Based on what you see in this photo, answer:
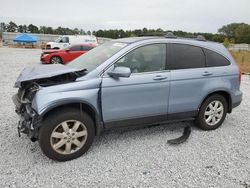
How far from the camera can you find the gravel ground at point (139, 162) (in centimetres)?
269

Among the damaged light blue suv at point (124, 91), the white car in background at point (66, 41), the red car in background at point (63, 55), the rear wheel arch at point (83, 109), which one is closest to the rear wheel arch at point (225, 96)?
the damaged light blue suv at point (124, 91)

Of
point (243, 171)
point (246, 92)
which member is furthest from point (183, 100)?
point (246, 92)

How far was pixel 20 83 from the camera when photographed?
307 cm

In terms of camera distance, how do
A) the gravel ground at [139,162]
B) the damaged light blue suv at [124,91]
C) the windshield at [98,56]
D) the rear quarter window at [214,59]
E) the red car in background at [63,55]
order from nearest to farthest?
the gravel ground at [139,162], the damaged light blue suv at [124,91], the windshield at [98,56], the rear quarter window at [214,59], the red car in background at [63,55]

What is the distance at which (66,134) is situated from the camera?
3010 mm

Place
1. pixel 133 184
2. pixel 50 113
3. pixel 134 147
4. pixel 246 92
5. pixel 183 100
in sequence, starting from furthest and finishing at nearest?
pixel 246 92, pixel 183 100, pixel 134 147, pixel 50 113, pixel 133 184

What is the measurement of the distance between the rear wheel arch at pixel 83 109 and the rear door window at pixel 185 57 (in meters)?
1.48

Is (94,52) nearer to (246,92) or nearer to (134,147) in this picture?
(134,147)

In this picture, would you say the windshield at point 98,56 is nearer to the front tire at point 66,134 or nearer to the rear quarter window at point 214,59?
the front tire at point 66,134

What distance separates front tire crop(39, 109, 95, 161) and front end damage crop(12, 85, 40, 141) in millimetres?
107

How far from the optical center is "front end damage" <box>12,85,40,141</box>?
282 cm

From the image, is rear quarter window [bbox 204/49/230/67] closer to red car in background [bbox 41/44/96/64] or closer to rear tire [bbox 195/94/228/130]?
rear tire [bbox 195/94/228/130]

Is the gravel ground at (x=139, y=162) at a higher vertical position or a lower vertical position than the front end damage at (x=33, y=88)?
lower

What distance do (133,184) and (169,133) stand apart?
63.0 inches
